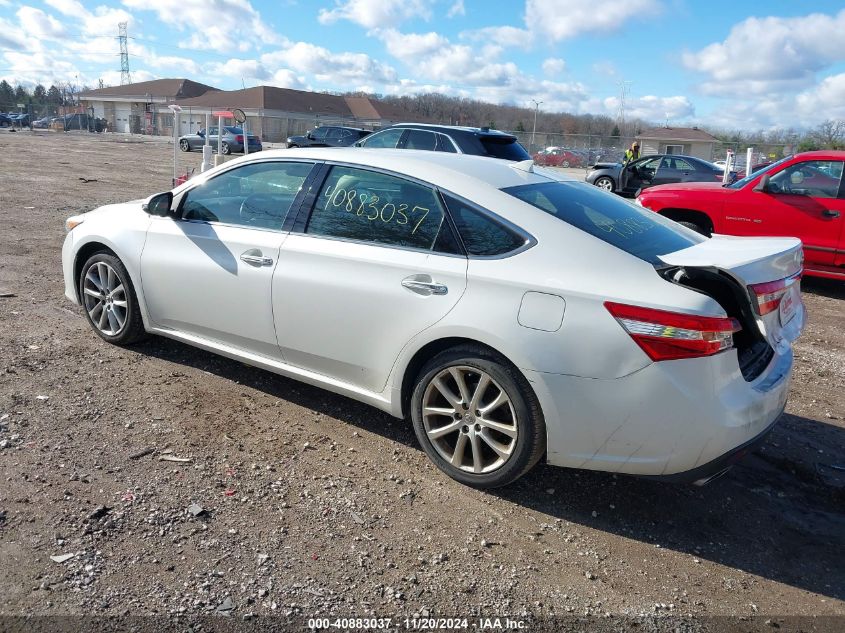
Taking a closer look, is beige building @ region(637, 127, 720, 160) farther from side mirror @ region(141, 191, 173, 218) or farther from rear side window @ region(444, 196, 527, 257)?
rear side window @ region(444, 196, 527, 257)

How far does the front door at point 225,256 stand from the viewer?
13.8ft

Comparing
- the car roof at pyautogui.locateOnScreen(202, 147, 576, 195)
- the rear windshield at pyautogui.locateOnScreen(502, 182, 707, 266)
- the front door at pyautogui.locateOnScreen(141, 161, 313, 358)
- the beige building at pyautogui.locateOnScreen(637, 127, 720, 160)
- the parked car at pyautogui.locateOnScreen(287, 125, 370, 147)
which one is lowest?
the front door at pyautogui.locateOnScreen(141, 161, 313, 358)

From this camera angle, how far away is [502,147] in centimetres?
1199

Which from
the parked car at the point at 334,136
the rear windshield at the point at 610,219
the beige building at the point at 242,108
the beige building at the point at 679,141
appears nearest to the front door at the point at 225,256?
the rear windshield at the point at 610,219

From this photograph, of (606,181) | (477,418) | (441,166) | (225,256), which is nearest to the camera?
(477,418)

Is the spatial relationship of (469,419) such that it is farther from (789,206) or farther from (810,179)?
(810,179)

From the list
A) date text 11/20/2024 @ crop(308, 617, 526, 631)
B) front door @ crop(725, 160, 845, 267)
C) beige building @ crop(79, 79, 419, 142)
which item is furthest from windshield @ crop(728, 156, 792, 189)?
beige building @ crop(79, 79, 419, 142)

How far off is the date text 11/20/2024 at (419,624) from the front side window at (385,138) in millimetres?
11192

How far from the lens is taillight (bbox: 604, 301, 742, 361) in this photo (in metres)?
2.92

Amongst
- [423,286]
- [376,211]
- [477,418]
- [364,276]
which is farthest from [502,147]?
[477,418]

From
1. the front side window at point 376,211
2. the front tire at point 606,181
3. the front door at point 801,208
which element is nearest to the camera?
the front side window at point 376,211

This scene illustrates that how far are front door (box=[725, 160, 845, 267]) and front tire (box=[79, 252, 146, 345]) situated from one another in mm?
7312

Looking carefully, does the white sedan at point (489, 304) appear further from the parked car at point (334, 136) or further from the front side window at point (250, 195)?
the parked car at point (334, 136)

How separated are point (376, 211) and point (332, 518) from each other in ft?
5.47
